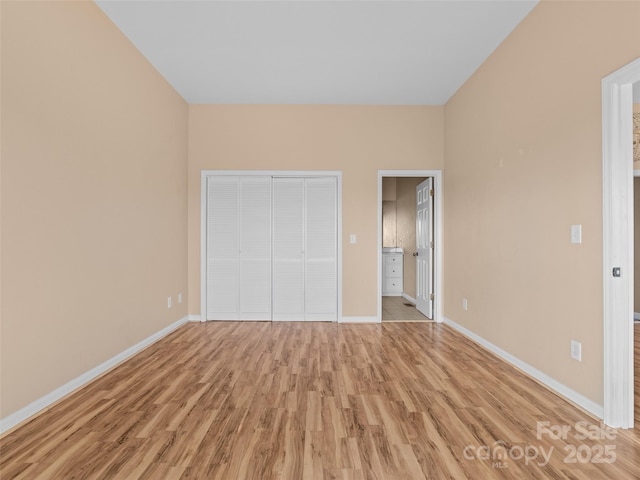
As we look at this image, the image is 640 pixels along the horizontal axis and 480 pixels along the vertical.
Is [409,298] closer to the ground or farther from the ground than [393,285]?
closer to the ground

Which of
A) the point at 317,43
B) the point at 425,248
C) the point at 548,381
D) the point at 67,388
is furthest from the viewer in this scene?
the point at 425,248

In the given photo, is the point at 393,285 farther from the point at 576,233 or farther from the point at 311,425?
the point at 311,425

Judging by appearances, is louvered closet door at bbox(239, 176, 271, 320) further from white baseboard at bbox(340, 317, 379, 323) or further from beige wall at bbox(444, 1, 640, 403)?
beige wall at bbox(444, 1, 640, 403)

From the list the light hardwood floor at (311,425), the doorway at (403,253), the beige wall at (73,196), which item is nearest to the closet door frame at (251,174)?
the doorway at (403,253)

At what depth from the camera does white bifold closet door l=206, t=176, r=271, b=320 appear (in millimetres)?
4664

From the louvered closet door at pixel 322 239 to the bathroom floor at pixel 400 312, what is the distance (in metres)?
0.90

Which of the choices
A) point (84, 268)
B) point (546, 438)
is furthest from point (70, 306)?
point (546, 438)

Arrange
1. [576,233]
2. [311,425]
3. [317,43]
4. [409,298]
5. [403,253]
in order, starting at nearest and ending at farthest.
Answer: [311,425] → [576,233] → [317,43] → [409,298] → [403,253]

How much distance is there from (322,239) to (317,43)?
7.94ft

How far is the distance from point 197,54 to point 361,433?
12.2 ft

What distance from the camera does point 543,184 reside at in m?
2.61

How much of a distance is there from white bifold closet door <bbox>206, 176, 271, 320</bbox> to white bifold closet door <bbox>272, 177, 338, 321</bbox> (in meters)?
0.16

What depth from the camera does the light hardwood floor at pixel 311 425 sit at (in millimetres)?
1619

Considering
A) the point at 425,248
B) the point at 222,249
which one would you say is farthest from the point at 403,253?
the point at 222,249
